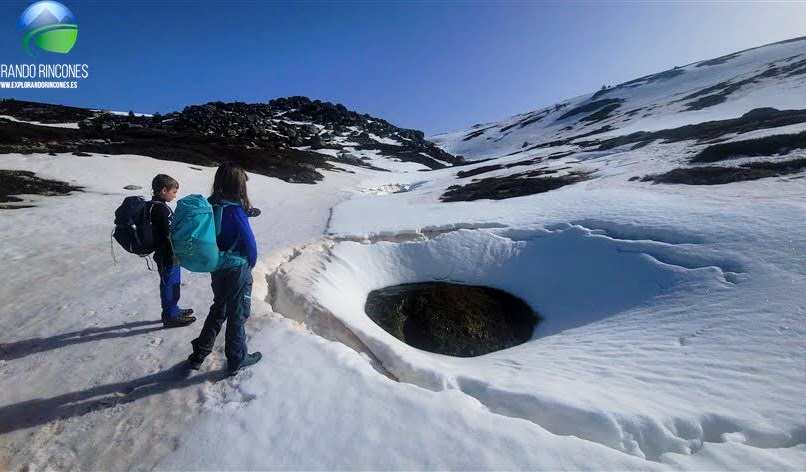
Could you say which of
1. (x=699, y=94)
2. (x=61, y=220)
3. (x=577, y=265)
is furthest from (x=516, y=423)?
(x=699, y=94)

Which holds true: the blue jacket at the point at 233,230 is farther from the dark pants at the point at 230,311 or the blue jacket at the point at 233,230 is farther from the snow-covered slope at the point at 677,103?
the snow-covered slope at the point at 677,103

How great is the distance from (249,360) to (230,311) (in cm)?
71

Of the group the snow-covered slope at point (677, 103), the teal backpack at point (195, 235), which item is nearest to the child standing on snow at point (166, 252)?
the teal backpack at point (195, 235)

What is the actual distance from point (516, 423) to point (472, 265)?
6.88 m

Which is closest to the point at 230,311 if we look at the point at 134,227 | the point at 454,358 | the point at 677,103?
the point at 134,227

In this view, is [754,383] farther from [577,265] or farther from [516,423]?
[577,265]

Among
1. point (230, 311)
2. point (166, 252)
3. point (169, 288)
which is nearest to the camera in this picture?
point (230, 311)

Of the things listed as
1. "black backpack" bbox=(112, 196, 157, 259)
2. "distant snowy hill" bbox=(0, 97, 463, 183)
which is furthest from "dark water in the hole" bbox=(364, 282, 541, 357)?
"distant snowy hill" bbox=(0, 97, 463, 183)

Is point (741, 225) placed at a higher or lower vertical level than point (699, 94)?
lower

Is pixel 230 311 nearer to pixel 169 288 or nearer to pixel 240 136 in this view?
pixel 169 288

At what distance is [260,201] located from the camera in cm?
1995

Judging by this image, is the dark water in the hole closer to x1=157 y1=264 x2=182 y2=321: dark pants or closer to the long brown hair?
x1=157 y1=264 x2=182 y2=321: dark pants

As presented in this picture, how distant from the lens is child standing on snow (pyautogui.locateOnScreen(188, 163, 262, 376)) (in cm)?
397

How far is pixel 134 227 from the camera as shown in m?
4.33
